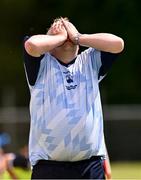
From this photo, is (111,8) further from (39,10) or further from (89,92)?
(89,92)

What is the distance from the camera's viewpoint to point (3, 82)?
82.9ft

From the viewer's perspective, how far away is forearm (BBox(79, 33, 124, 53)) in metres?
5.67

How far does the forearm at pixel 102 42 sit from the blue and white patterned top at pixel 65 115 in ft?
0.60

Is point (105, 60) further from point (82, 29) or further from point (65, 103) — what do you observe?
point (82, 29)

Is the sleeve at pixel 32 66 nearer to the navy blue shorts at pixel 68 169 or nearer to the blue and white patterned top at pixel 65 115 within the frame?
Result: the blue and white patterned top at pixel 65 115

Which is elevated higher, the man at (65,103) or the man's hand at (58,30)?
the man's hand at (58,30)

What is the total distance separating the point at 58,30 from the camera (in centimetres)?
572

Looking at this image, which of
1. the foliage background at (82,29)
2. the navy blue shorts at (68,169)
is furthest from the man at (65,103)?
the foliage background at (82,29)

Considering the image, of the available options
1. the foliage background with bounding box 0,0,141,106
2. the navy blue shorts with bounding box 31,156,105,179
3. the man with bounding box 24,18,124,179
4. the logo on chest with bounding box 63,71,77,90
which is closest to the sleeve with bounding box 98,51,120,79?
the man with bounding box 24,18,124,179

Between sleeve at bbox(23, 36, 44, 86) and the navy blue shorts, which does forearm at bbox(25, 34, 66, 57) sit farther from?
the navy blue shorts

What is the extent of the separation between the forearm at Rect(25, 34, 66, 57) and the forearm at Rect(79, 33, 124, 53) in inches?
6.5

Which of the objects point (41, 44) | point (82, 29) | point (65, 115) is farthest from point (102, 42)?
point (82, 29)

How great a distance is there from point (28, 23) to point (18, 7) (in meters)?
0.60

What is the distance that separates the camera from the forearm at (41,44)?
5.54 metres
